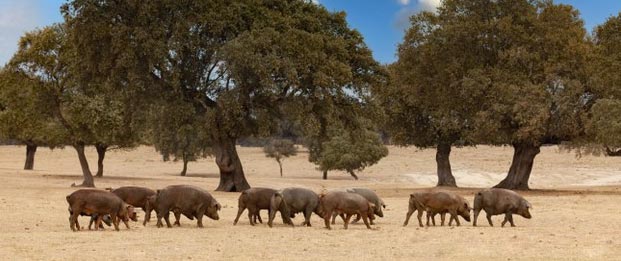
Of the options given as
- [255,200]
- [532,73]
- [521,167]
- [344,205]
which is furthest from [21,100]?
[344,205]

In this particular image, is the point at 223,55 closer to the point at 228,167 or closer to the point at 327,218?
the point at 228,167

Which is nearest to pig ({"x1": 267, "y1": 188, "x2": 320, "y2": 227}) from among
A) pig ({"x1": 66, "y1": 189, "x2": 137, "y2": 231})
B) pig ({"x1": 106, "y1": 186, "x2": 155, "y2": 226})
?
pig ({"x1": 106, "y1": 186, "x2": 155, "y2": 226})

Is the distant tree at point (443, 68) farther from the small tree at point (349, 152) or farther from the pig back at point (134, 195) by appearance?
the pig back at point (134, 195)

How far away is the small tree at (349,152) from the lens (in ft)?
239

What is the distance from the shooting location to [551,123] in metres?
41.5

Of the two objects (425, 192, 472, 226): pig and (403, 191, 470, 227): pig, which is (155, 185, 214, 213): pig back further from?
(425, 192, 472, 226): pig

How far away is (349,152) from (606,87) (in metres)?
35.1

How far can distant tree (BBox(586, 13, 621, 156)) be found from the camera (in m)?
37.3

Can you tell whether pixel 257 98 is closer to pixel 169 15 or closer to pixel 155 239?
pixel 169 15

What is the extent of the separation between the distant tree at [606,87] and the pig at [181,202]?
901 inches

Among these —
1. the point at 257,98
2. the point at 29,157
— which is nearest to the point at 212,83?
the point at 257,98

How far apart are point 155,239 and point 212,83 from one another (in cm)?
2295

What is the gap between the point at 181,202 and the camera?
20703mm

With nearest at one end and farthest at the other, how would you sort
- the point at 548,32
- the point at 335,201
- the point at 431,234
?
the point at 431,234 < the point at 335,201 < the point at 548,32
